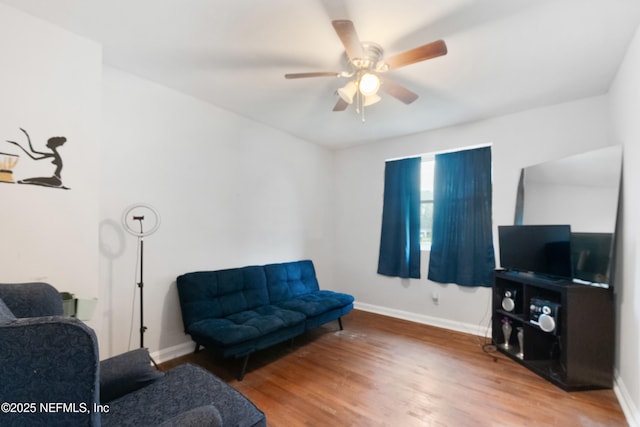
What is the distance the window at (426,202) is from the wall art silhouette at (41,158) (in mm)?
3968

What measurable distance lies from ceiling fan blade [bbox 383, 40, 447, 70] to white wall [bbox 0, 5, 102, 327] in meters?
2.17

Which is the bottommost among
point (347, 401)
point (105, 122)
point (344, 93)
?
point (347, 401)

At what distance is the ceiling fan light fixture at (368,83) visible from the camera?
209cm

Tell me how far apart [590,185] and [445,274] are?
1793 mm

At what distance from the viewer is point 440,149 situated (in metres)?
3.94

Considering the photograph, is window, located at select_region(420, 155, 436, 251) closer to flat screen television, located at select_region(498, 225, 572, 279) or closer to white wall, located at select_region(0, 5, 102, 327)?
flat screen television, located at select_region(498, 225, 572, 279)

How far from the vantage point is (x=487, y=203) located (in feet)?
11.6

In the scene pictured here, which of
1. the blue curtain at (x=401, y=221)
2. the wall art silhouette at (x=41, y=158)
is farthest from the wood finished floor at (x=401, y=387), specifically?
the wall art silhouette at (x=41, y=158)

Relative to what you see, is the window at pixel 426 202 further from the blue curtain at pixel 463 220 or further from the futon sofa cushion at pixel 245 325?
the futon sofa cushion at pixel 245 325

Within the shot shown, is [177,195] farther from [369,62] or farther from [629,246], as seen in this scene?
[629,246]

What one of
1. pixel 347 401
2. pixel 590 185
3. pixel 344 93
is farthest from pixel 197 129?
pixel 590 185

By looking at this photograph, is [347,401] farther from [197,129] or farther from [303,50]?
[197,129]

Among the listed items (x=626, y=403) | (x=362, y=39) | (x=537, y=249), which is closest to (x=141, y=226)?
(x=362, y=39)

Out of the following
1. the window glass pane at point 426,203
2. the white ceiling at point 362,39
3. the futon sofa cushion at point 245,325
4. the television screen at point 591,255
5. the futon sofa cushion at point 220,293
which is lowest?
the futon sofa cushion at point 245,325
